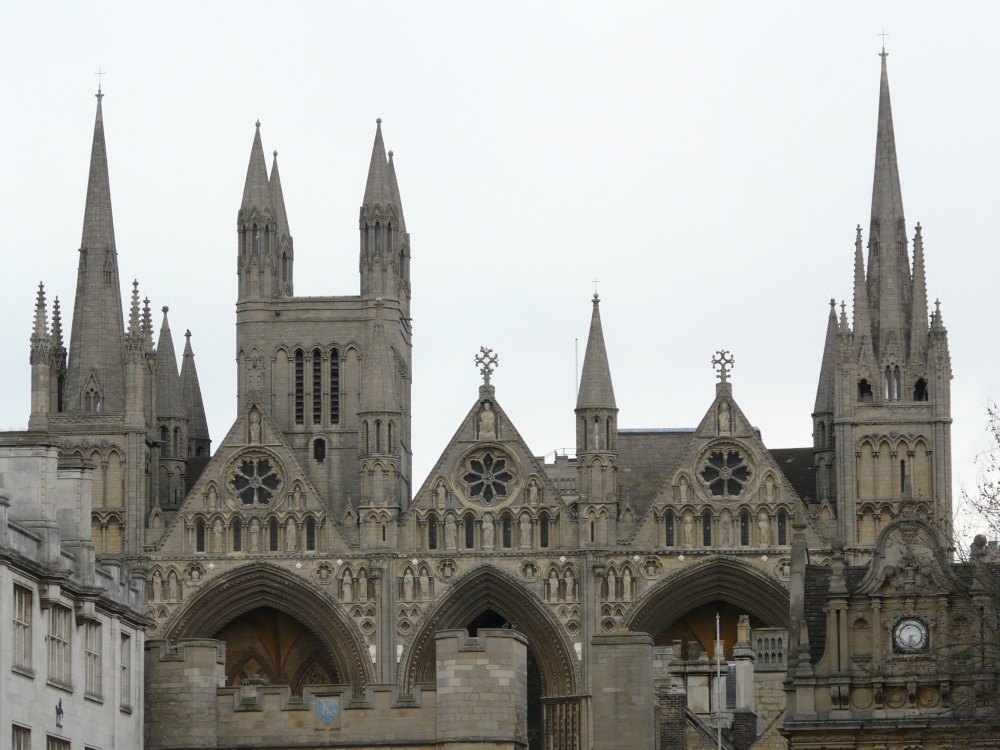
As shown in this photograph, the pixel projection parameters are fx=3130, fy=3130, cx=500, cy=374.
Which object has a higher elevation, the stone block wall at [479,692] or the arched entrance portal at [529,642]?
the arched entrance portal at [529,642]

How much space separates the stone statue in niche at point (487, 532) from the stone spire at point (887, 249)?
1249cm

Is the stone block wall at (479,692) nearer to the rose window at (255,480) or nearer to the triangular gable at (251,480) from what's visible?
the triangular gable at (251,480)

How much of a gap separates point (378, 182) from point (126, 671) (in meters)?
43.6

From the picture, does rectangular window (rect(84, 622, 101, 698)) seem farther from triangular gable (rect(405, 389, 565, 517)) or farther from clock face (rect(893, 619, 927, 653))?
triangular gable (rect(405, 389, 565, 517))

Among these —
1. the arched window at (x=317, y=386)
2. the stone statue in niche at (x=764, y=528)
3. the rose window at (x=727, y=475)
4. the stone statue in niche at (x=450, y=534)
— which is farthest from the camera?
the arched window at (x=317, y=386)

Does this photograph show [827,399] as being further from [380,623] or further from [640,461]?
[380,623]

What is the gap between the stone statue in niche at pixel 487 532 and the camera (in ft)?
303

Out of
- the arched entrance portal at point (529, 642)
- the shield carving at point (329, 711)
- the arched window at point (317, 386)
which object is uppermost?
the arched window at point (317, 386)

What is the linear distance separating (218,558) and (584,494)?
1096cm

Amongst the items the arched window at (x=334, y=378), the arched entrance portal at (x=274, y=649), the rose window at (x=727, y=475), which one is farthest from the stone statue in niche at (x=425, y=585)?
the rose window at (x=727, y=475)

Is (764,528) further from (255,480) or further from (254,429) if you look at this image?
(254,429)

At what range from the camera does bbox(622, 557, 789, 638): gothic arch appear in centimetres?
9081

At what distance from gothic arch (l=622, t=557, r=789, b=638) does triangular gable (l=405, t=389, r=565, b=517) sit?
4.29 meters

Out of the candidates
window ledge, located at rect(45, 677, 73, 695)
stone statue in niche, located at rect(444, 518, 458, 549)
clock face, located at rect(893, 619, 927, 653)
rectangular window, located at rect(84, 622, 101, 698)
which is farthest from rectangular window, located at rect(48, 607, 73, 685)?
stone statue in niche, located at rect(444, 518, 458, 549)
